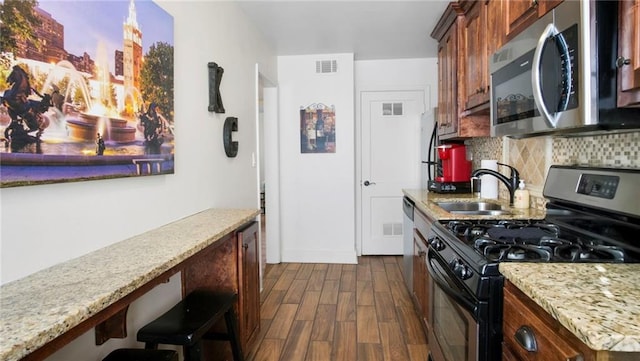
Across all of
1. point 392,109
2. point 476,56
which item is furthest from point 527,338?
point 392,109

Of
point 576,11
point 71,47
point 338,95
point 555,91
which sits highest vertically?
point 338,95

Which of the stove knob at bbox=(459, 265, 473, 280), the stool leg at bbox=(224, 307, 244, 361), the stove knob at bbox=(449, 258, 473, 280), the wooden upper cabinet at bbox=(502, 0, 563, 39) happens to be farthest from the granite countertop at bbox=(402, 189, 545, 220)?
the stool leg at bbox=(224, 307, 244, 361)

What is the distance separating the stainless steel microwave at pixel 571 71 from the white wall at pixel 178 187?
1.68m

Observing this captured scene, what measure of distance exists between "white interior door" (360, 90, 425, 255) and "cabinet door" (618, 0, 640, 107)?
11.2 ft

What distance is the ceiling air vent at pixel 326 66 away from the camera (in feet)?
13.9

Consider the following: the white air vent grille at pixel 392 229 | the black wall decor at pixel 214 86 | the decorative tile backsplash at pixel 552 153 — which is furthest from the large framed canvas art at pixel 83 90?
the white air vent grille at pixel 392 229

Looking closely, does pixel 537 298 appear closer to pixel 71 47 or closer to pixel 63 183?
pixel 63 183

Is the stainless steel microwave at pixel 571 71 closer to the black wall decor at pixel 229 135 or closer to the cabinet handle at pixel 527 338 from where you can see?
the cabinet handle at pixel 527 338

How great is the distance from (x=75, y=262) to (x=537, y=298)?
4.51ft

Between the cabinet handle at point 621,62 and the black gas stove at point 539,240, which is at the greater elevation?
the cabinet handle at point 621,62

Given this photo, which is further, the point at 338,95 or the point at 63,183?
the point at 338,95

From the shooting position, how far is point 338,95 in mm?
4258

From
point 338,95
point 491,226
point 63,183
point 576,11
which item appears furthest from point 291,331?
point 338,95

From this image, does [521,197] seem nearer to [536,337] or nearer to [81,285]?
[536,337]
